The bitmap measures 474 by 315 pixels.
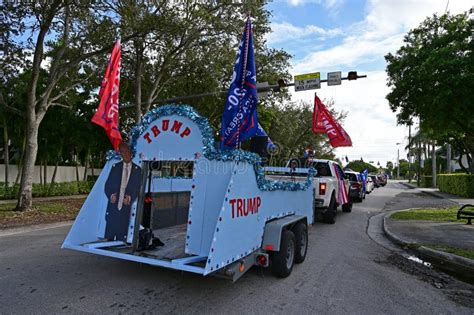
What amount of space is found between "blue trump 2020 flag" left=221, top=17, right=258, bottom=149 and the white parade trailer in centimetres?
59

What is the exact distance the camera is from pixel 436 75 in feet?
48.2

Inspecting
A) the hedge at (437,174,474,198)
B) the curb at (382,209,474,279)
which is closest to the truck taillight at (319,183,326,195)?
the curb at (382,209,474,279)

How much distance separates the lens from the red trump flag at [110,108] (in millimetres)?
4764

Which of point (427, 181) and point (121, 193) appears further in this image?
point (427, 181)

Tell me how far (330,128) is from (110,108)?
9.59m

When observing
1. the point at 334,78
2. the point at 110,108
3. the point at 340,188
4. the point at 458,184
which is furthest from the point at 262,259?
the point at 458,184

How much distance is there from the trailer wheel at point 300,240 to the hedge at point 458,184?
77.9 feet

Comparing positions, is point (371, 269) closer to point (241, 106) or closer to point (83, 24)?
point (241, 106)

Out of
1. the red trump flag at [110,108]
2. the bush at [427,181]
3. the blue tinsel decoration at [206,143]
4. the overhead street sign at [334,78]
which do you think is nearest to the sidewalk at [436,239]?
the blue tinsel decoration at [206,143]

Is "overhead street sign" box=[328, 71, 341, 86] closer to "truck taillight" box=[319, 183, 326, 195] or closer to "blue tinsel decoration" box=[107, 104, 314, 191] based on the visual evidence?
"truck taillight" box=[319, 183, 326, 195]

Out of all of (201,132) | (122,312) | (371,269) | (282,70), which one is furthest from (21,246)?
(282,70)

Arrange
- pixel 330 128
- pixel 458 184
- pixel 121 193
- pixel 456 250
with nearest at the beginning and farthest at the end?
pixel 121 193 → pixel 456 250 → pixel 330 128 → pixel 458 184

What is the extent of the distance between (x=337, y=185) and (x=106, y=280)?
892cm

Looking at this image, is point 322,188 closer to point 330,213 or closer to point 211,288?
point 330,213
